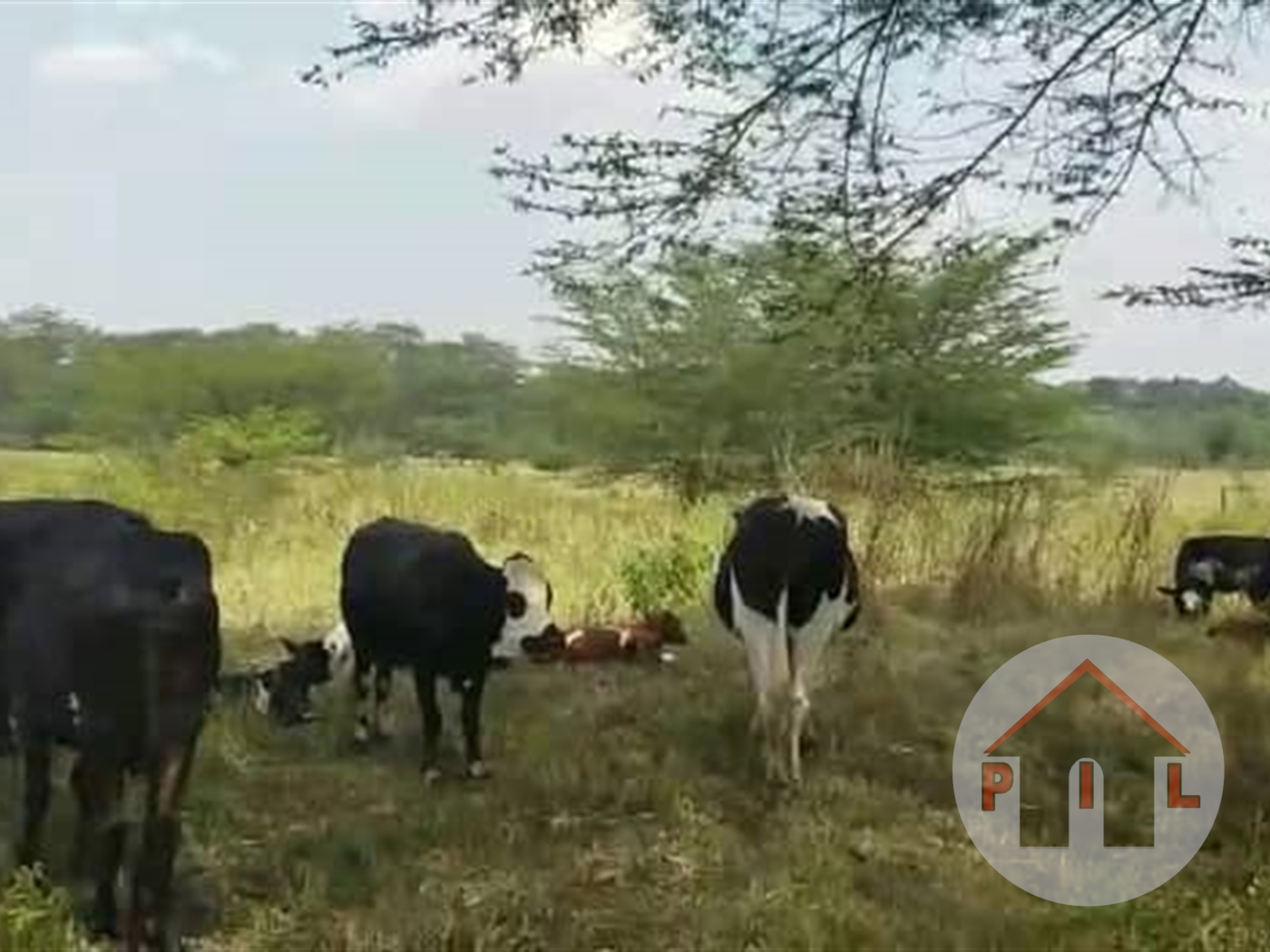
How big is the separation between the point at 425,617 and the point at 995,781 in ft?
9.17

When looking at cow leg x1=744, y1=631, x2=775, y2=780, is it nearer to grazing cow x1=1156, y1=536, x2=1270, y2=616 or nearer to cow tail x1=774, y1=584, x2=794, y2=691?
cow tail x1=774, y1=584, x2=794, y2=691

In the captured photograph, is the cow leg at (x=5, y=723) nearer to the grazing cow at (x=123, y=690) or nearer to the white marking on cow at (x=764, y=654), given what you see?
the grazing cow at (x=123, y=690)

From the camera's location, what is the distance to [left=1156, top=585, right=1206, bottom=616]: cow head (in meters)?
14.0

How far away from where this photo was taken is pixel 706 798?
900cm

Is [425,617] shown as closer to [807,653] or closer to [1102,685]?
[807,653]

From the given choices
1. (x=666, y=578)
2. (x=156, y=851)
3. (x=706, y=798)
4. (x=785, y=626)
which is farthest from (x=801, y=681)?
(x=666, y=578)

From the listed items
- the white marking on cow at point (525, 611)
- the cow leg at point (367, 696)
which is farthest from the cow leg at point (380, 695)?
the white marking on cow at point (525, 611)

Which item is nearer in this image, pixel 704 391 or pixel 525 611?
pixel 525 611

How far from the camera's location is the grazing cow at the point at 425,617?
30.1 ft

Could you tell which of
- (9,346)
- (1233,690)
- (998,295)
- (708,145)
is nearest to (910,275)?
(708,145)

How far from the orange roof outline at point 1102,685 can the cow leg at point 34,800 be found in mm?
4788

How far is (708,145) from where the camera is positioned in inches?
356

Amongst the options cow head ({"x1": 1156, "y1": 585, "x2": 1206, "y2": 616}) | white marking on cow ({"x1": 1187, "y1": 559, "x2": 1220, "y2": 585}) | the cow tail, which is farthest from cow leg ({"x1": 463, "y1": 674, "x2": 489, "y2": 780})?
white marking on cow ({"x1": 1187, "y1": 559, "x2": 1220, "y2": 585})

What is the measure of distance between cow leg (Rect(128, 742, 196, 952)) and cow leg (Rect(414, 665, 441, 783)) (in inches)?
97.9
